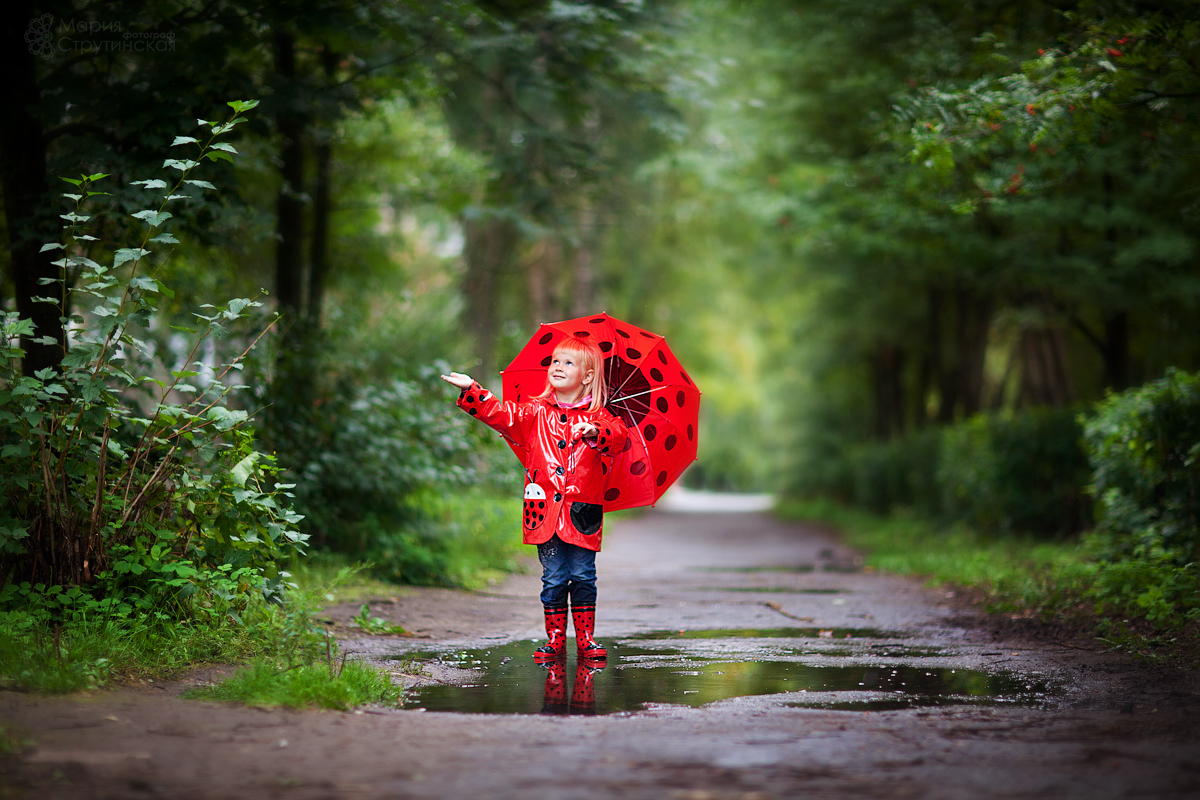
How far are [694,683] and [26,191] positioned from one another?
579 cm

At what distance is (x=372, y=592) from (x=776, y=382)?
2664 cm

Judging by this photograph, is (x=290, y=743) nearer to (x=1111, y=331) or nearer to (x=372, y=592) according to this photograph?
(x=372, y=592)

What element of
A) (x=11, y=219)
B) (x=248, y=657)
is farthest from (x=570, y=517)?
(x=11, y=219)

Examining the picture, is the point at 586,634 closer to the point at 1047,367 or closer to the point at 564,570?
the point at 564,570

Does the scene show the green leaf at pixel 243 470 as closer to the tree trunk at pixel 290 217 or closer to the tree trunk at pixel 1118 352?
the tree trunk at pixel 290 217

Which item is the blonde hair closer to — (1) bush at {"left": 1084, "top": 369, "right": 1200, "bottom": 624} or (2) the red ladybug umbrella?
(2) the red ladybug umbrella

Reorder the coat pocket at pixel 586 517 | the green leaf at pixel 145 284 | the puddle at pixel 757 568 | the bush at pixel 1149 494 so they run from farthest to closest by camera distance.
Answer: the puddle at pixel 757 568, the bush at pixel 1149 494, the coat pocket at pixel 586 517, the green leaf at pixel 145 284

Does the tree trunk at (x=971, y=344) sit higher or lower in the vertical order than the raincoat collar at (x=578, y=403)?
higher

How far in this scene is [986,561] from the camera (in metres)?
12.3

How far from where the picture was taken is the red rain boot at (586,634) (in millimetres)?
6637

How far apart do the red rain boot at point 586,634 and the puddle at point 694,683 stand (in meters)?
0.10

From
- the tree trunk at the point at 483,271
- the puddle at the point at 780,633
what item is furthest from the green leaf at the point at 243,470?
the tree trunk at the point at 483,271

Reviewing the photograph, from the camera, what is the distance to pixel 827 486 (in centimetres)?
3209

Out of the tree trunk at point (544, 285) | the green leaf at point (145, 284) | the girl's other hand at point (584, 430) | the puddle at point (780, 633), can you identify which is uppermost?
the tree trunk at point (544, 285)
